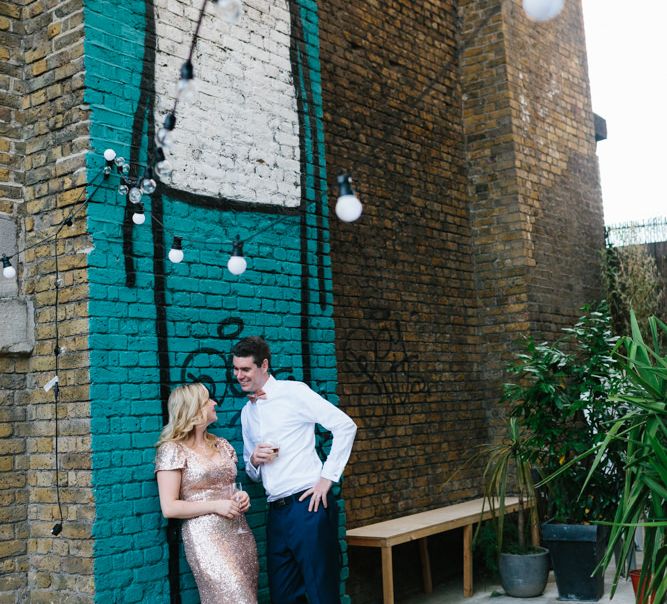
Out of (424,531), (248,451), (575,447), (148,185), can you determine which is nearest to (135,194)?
(148,185)

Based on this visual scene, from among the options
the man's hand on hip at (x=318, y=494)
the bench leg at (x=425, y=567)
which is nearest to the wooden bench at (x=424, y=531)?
the bench leg at (x=425, y=567)

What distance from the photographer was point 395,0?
7422 mm

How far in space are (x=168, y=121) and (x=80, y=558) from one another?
197cm

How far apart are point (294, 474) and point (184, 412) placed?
626 mm

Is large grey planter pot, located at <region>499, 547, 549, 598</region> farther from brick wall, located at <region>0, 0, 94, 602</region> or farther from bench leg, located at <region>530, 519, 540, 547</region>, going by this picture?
brick wall, located at <region>0, 0, 94, 602</region>

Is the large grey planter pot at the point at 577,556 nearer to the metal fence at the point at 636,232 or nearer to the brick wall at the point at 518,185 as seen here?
the brick wall at the point at 518,185

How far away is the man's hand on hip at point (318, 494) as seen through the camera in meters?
4.04

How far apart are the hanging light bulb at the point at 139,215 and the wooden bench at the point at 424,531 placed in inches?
106

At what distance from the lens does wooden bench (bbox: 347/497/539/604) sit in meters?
5.64

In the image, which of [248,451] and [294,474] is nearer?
[294,474]

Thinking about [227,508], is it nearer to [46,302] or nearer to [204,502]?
[204,502]

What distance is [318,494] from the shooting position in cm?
405

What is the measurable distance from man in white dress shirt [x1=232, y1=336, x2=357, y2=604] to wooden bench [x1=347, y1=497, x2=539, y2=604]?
5.29 ft

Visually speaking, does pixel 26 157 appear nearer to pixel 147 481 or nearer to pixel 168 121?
pixel 168 121
